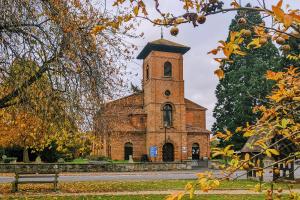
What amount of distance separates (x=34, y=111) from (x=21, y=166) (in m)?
20.7

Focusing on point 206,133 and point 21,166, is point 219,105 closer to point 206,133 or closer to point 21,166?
point 206,133

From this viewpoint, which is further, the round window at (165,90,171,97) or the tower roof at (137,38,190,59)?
the round window at (165,90,171,97)

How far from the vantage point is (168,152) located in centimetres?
4603

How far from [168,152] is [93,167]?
53.7ft

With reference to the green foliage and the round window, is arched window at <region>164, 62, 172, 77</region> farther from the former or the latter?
the green foliage

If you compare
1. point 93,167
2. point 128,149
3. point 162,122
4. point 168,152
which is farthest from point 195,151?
point 93,167

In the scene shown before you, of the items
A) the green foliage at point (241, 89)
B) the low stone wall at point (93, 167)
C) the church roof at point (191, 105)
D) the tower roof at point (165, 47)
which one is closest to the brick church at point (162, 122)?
the tower roof at point (165, 47)

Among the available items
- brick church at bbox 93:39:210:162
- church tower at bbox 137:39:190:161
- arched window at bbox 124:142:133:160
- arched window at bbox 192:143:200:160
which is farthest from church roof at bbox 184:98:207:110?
arched window at bbox 124:142:133:160

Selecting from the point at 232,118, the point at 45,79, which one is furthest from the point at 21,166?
the point at 232,118

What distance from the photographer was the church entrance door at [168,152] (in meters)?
45.8

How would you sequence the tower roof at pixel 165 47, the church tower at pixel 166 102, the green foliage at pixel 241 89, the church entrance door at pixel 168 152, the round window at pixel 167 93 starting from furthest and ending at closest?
the round window at pixel 167 93 < the tower roof at pixel 165 47 < the church entrance door at pixel 168 152 < the church tower at pixel 166 102 < the green foliage at pixel 241 89

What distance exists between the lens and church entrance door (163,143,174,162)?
45812 millimetres

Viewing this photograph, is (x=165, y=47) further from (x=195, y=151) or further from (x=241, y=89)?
(x=195, y=151)

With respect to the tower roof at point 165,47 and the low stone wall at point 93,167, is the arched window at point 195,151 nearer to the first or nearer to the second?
the tower roof at point 165,47
